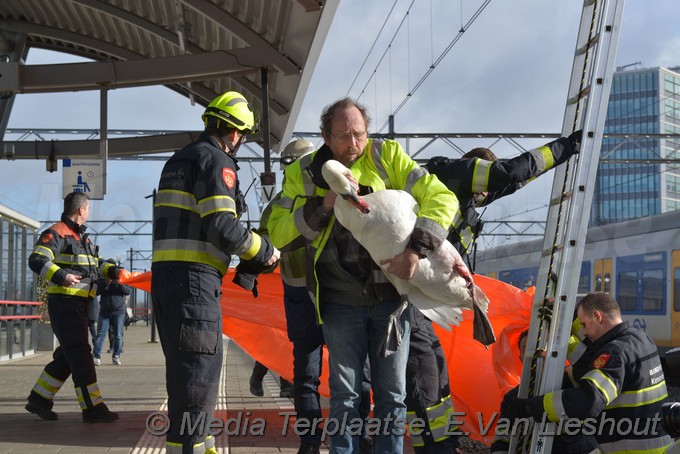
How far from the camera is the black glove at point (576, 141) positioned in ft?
14.6

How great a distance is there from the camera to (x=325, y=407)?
323 inches

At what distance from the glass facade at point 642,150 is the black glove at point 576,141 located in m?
104

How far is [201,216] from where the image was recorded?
4664 millimetres

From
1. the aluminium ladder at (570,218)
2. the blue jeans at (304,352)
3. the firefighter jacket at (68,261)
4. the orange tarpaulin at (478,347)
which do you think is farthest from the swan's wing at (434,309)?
the firefighter jacket at (68,261)

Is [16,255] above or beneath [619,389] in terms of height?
above

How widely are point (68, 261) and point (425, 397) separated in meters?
4.26

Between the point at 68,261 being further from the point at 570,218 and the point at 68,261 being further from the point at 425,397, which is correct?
the point at 570,218

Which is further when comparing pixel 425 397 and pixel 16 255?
pixel 16 255

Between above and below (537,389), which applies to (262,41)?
above

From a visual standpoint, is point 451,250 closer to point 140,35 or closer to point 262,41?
point 262,41

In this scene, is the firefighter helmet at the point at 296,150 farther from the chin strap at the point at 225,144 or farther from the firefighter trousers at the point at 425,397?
the firefighter trousers at the point at 425,397

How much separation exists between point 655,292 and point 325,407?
13.0 metres

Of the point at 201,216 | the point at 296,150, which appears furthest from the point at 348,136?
the point at 296,150

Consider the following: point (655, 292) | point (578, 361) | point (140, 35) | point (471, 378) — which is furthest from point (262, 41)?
point (655, 292)
